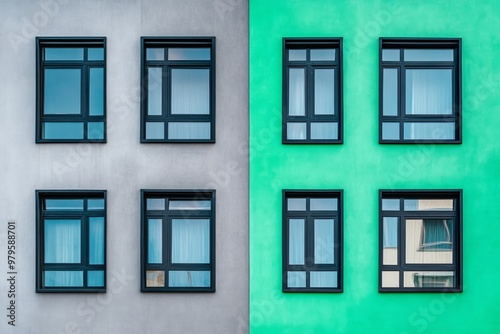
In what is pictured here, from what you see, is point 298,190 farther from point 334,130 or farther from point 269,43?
point 269,43

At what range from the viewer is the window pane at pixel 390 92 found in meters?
9.24

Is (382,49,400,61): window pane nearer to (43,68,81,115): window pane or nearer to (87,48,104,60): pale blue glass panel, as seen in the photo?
(87,48,104,60): pale blue glass panel

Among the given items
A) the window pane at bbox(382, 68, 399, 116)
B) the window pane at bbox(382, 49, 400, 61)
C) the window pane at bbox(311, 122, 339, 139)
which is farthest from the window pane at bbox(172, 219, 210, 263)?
the window pane at bbox(382, 49, 400, 61)

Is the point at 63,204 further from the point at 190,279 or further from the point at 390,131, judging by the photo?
the point at 390,131

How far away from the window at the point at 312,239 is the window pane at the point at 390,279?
3.04 feet

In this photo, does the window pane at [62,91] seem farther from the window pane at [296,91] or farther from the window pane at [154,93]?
the window pane at [296,91]

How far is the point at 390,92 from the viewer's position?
365 inches

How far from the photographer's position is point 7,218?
360 inches

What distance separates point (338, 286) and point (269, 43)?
5.24 m

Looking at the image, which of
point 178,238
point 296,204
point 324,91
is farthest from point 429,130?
point 178,238

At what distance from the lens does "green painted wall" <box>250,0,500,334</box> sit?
8820mm

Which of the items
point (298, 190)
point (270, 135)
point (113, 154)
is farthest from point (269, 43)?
point (113, 154)

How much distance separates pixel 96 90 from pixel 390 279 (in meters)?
7.46

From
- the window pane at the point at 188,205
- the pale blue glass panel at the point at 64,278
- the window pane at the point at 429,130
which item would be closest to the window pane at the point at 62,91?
the window pane at the point at 188,205
